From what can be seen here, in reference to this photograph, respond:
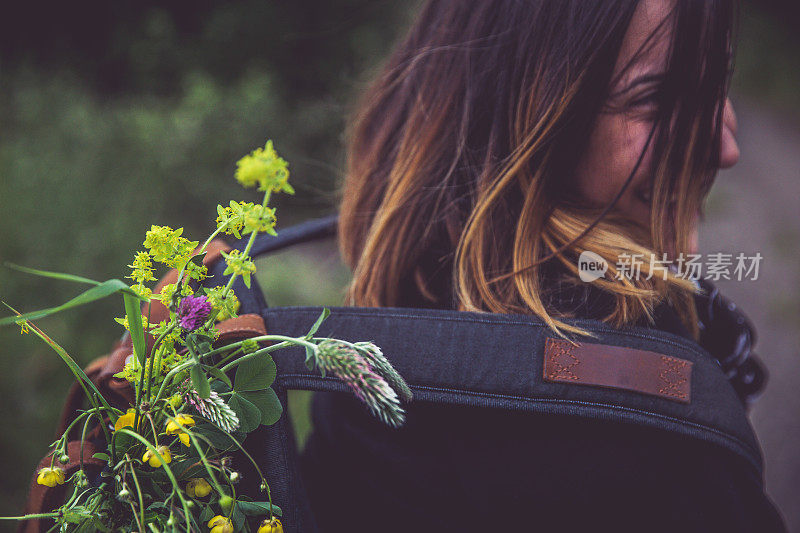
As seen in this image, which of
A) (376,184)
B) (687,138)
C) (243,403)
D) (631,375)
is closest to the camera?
(243,403)

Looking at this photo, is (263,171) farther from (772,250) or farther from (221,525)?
(772,250)

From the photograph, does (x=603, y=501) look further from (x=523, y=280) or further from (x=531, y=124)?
(x=531, y=124)

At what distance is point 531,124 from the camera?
1062 mm

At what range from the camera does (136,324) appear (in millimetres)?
605

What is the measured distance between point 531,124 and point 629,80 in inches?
7.5

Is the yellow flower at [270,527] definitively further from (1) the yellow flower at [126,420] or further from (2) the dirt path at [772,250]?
(2) the dirt path at [772,250]

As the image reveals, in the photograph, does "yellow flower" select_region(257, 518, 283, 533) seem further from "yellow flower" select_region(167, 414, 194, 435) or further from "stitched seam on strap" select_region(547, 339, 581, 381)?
"stitched seam on strap" select_region(547, 339, 581, 381)

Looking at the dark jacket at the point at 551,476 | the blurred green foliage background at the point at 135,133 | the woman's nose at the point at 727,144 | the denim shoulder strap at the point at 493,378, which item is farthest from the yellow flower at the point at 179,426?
the blurred green foliage background at the point at 135,133

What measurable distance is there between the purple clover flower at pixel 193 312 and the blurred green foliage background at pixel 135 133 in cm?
225

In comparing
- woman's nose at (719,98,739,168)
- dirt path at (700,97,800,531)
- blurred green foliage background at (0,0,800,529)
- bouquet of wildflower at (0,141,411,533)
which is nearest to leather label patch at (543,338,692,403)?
bouquet of wildflower at (0,141,411,533)

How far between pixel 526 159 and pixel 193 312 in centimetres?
69

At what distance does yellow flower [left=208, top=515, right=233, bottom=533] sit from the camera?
58cm

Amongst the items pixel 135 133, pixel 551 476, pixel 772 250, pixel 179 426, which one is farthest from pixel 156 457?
pixel 772 250

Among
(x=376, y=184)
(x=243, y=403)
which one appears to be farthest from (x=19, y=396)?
(x=243, y=403)
